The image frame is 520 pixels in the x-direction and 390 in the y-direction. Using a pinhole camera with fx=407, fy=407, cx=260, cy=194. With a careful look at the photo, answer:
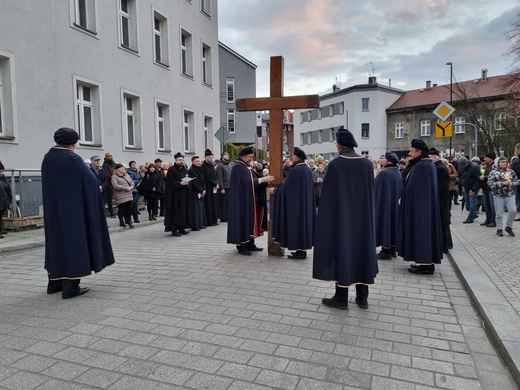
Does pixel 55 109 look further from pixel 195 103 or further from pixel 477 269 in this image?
pixel 477 269

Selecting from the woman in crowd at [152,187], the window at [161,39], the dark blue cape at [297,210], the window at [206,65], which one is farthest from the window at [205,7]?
the dark blue cape at [297,210]

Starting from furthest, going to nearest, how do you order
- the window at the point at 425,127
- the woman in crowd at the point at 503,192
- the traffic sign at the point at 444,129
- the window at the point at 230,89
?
the window at the point at 425,127
the window at the point at 230,89
the traffic sign at the point at 444,129
the woman in crowd at the point at 503,192

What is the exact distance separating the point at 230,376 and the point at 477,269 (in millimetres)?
4671

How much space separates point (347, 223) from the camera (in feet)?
14.7

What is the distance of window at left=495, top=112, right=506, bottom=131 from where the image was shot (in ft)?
64.6

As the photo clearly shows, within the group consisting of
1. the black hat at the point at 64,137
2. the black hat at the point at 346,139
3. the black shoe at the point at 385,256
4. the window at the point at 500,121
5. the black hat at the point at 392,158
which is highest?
the window at the point at 500,121

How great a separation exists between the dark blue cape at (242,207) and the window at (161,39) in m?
11.9

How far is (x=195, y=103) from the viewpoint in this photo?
2072 centimetres

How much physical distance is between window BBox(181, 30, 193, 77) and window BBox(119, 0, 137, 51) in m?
4.30

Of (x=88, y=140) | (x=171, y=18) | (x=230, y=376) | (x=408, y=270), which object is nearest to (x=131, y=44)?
(x=171, y=18)

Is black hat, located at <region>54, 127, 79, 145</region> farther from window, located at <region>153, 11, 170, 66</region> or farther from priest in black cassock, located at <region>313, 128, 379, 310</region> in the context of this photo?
window, located at <region>153, 11, 170, 66</region>

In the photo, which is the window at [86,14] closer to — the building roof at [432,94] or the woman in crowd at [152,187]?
the woman in crowd at [152,187]

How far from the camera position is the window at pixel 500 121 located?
19695 mm

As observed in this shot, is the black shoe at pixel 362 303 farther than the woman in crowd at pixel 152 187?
No
